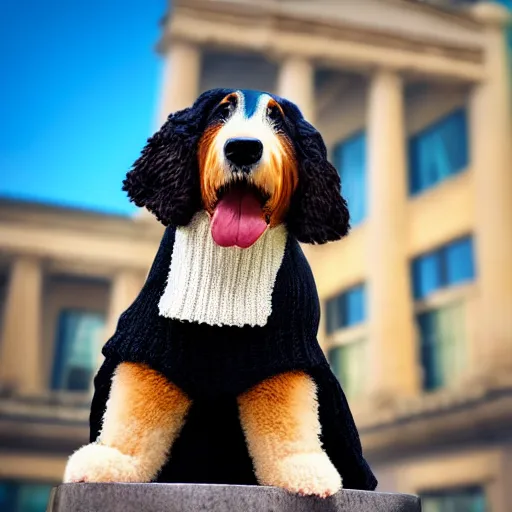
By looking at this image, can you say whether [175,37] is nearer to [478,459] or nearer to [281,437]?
[478,459]

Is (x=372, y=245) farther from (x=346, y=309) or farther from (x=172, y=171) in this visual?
(x=172, y=171)

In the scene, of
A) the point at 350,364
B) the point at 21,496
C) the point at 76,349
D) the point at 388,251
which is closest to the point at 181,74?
the point at 388,251

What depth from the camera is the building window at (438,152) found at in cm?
1032

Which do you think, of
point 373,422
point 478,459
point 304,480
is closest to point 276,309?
point 304,480

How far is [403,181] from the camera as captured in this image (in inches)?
421

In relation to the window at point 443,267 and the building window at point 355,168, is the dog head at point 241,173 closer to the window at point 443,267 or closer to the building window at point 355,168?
the window at point 443,267

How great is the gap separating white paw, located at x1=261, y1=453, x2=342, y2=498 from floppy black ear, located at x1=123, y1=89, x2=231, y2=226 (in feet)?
1.63

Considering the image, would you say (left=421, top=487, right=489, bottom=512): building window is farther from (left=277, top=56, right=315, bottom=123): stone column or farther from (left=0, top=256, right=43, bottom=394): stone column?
(left=277, top=56, right=315, bottom=123): stone column

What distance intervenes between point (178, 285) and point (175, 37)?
9368 millimetres

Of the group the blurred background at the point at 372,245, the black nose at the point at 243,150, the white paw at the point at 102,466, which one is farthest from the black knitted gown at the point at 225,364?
the blurred background at the point at 372,245

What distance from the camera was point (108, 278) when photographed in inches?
418

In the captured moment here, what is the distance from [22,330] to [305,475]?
9057 millimetres

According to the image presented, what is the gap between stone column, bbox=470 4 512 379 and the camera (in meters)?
8.88

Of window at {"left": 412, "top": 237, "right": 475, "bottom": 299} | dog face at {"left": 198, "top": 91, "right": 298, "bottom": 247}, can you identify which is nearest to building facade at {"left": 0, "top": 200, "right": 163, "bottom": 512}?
window at {"left": 412, "top": 237, "right": 475, "bottom": 299}
